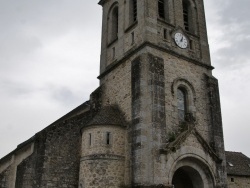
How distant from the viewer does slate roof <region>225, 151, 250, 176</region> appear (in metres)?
28.1

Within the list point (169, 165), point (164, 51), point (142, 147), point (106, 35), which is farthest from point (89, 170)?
point (106, 35)

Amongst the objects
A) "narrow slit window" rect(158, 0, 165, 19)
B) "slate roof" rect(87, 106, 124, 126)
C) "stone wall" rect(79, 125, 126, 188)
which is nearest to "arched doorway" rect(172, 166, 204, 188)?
"stone wall" rect(79, 125, 126, 188)

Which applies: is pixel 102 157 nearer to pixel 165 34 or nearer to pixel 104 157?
pixel 104 157

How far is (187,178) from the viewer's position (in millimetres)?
21594

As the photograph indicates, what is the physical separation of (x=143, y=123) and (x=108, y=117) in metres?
2.50

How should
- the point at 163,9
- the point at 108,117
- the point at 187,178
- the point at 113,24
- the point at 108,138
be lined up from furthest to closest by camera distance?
1. the point at 113,24
2. the point at 163,9
3. the point at 187,178
4. the point at 108,117
5. the point at 108,138

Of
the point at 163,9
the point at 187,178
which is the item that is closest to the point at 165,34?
the point at 163,9

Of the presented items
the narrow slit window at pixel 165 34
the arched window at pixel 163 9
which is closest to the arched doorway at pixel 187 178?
the narrow slit window at pixel 165 34

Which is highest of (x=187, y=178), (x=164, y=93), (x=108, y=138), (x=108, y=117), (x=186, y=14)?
(x=186, y=14)

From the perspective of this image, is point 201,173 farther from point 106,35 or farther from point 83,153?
point 106,35

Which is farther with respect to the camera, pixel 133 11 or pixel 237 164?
pixel 237 164

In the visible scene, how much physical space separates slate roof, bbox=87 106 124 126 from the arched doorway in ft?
15.9

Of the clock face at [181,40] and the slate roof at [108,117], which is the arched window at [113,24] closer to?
the clock face at [181,40]

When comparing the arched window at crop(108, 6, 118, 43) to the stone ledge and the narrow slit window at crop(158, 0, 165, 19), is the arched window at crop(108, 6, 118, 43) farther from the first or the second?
the stone ledge
